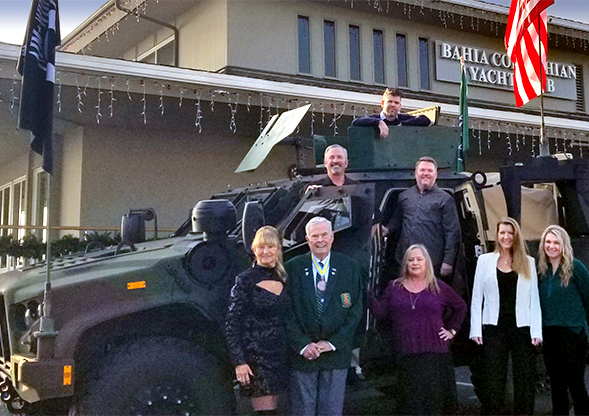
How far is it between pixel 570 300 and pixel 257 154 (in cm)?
300

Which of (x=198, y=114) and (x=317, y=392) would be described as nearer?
(x=317, y=392)

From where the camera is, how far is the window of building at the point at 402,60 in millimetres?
15188

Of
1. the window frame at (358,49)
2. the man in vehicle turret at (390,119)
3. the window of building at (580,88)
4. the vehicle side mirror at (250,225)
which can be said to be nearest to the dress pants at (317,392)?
the vehicle side mirror at (250,225)

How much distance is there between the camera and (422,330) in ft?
14.7

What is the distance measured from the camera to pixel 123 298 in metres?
4.58

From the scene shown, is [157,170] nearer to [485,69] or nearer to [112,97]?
[112,97]

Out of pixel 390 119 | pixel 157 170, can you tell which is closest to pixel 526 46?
pixel 390 119

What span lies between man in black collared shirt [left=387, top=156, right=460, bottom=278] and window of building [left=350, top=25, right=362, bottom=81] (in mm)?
9522

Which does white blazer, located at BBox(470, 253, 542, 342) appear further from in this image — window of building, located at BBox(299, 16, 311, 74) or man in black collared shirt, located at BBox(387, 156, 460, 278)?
window of building, located at BBox(299, 16, 311, 74)

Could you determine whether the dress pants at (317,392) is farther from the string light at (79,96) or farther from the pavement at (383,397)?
the string light at (79,96)

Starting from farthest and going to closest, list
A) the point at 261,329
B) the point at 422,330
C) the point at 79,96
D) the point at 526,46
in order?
the point at 79,96
the point at 526,46
the point at 422,330
the point at 261,329

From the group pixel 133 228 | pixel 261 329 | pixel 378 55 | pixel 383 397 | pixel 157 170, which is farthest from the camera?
pixel 378 55

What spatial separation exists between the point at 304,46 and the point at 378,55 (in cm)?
183

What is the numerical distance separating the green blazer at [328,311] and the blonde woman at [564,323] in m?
1.48
